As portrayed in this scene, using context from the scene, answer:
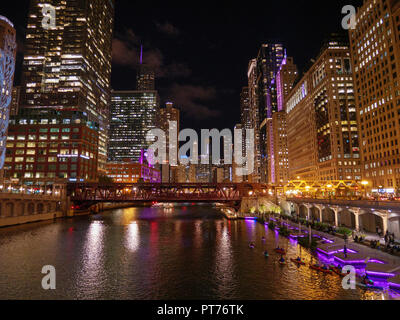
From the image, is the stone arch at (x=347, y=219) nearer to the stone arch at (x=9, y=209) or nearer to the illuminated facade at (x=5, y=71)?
the stone arch at (x=9, y=209)

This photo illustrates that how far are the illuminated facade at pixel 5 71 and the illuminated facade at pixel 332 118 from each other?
158 m

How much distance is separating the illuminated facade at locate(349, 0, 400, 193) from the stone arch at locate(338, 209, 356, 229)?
4359 cm

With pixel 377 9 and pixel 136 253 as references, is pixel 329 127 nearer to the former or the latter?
pixel 377 9

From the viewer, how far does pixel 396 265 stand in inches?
1127

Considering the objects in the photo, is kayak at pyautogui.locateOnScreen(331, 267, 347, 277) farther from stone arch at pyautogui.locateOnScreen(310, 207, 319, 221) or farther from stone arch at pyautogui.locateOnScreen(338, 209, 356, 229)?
stone arch at pyautogui.locateOnScreen(310, 207, 319, 221)

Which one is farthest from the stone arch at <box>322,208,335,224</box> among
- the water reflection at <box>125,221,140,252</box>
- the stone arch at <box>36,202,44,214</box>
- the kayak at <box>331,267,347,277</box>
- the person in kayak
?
the stone arch at <box>36,202,44,214</box>

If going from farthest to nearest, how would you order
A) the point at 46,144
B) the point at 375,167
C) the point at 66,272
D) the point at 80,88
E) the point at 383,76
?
the point at 80,88 → the point at 46,144 → the point at 375,167 → the point at 383,76 → the point at 66,272

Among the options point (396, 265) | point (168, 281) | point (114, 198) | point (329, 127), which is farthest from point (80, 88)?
point (396, 265)

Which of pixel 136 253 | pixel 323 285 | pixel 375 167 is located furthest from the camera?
pixel 375 167

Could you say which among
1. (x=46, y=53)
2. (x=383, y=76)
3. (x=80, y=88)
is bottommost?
(x=383, y=76)

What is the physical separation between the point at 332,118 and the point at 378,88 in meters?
34.0

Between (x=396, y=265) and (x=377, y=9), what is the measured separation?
118m

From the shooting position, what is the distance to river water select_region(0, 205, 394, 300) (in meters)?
25.7
